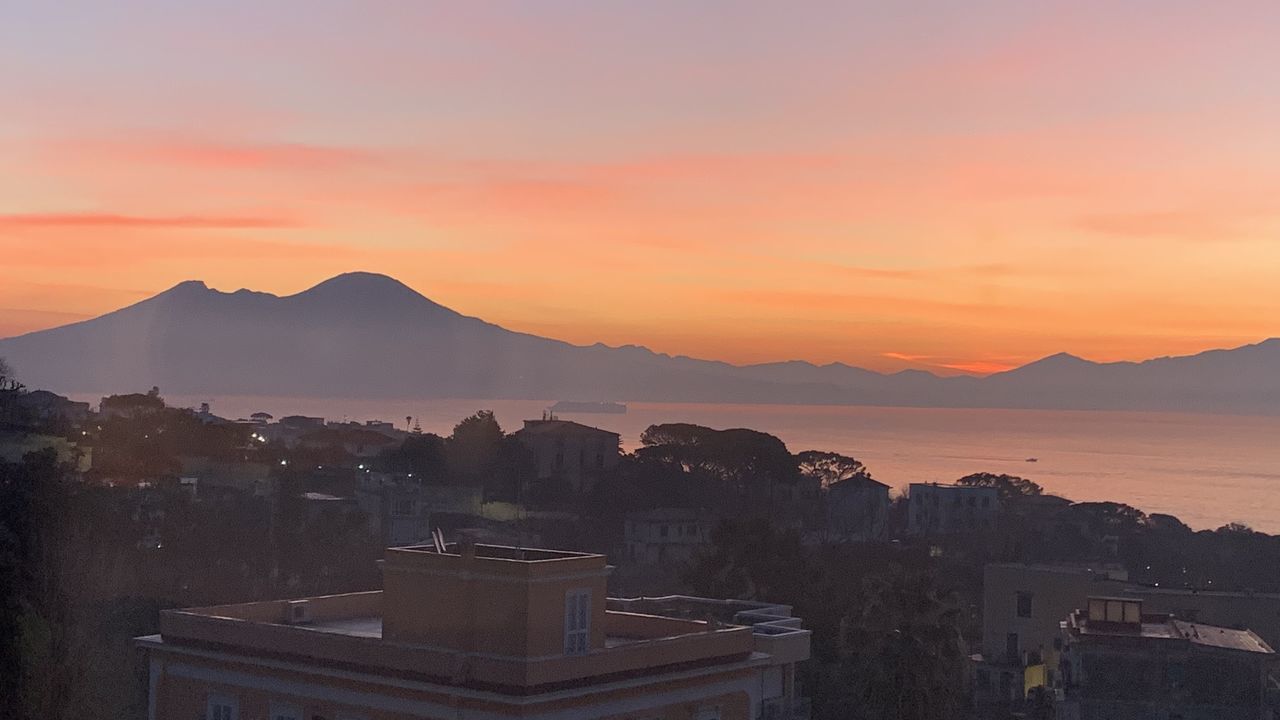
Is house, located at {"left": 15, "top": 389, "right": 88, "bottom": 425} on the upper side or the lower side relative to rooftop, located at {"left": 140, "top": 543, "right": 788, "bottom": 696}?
upper

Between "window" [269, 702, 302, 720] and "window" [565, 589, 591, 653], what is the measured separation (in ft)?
10.9

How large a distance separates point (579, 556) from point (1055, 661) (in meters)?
27.8

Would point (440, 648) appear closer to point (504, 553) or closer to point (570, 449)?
point (504, 553)

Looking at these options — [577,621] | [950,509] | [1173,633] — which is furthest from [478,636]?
[950,509]

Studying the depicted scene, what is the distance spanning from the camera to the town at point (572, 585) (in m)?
16.9

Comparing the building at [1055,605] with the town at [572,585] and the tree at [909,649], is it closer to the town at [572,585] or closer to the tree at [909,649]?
the town at [572,585]

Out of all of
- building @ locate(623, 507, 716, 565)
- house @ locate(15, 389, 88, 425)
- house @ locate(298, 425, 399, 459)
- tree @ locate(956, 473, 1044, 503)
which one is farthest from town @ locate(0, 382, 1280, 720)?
tree @ locate(956, 473, 1044, 503)

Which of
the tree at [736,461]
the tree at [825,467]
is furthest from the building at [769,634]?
the tree at [825,467]

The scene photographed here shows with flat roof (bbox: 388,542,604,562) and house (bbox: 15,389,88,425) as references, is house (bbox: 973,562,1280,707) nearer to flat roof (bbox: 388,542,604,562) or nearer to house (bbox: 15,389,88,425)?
flat roof (bbox: 388,542,604,562)

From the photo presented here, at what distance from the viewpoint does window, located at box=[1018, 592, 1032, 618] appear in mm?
43562

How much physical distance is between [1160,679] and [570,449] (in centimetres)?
5277

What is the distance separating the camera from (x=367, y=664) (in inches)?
667

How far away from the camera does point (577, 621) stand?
1692 cm

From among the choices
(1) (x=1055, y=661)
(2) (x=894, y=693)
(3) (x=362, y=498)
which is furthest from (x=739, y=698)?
(3) (x=362, y=498)
